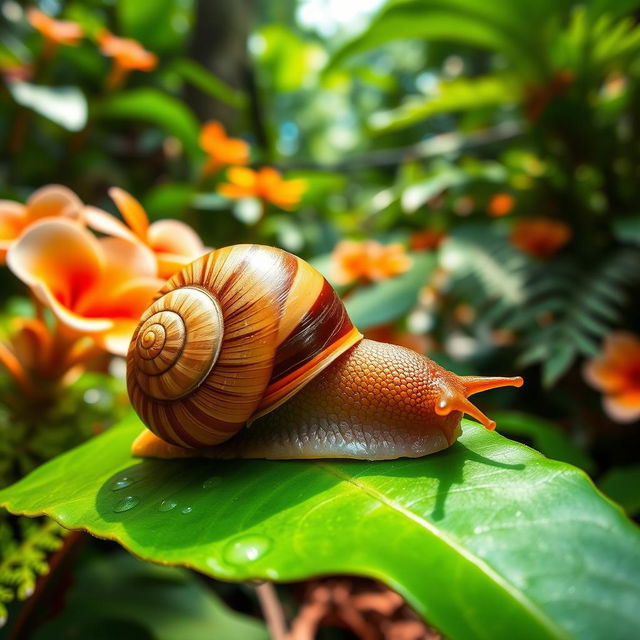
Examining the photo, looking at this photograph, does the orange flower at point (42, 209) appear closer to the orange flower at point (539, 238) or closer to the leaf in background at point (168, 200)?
the leaf in background at point (168, 200)

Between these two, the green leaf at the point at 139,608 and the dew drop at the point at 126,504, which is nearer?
the dew drop at the point at 126,504

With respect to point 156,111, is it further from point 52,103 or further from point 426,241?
point 426,241

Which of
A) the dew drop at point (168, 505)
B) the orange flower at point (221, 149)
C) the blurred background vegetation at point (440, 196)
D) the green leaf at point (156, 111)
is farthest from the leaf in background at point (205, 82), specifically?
the dew drop at point (168, 505)

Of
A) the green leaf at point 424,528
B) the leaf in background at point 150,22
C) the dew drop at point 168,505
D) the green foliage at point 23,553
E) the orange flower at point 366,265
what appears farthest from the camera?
the leaf in background at point 150,22

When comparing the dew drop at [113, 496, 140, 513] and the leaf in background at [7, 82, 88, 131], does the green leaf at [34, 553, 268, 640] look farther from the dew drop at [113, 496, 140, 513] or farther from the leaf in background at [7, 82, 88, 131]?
the leaf in background at [7, 82, 88, 131]

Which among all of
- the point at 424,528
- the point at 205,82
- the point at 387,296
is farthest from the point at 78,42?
the point at 424,528

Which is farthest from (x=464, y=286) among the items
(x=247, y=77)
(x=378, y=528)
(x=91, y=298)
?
(x=247, y=77)
